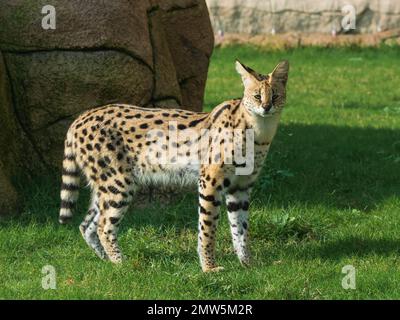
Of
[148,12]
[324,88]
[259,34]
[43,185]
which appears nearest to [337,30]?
[259,34]

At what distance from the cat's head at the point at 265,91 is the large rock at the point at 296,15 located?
11.5 meters

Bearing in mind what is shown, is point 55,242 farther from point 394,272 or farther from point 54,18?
point 394,272

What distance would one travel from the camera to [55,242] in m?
8.38

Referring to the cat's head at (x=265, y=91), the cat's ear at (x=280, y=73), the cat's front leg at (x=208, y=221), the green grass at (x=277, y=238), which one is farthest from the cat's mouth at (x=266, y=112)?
the green grass at (x=277, y=238)

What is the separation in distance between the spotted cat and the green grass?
0.33 meters

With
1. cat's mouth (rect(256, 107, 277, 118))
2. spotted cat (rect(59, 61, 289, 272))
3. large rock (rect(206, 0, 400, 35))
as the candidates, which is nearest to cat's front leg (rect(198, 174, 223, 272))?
spotted cat (rect(59, 61, 289, 272))

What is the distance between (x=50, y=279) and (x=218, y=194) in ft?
4.78

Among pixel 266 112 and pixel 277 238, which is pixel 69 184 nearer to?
pixel 266 112

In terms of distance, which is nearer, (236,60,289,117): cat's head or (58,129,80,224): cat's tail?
(236,60,289,117): cat's head

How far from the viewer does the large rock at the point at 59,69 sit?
9148mm

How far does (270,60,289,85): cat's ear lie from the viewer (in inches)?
302

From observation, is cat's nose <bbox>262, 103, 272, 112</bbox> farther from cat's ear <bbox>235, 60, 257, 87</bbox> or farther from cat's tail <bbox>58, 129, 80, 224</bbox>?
cat's tail <bbox>58, 129, 80, 224</bbox>

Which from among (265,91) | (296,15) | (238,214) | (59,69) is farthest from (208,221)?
(296,15)

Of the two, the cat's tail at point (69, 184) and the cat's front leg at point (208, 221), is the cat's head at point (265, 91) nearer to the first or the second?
the cat's front leg at point (208, 221)
